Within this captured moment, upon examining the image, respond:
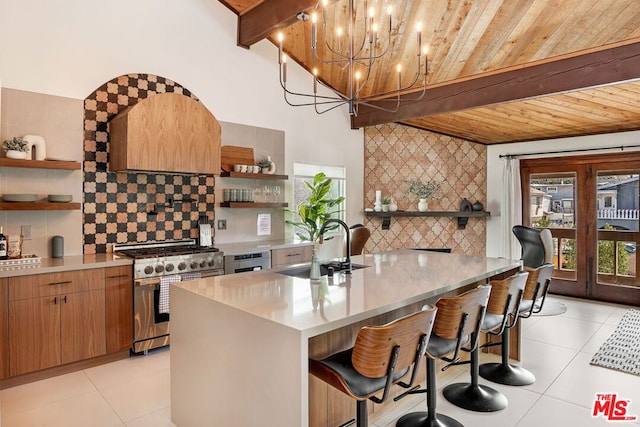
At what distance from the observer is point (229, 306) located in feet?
6.49

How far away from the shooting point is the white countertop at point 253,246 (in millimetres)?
4359

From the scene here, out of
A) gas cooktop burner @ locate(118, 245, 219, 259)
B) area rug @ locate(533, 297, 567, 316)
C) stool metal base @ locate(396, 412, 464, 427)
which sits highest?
gas cooktop burner @ locate(118, 245, 219, 259)

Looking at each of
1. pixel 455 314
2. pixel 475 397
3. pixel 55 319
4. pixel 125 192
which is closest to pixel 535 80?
pixel 455 314

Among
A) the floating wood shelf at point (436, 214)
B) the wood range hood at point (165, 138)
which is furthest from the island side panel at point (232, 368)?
the floating wood shelf at point (436, 214)

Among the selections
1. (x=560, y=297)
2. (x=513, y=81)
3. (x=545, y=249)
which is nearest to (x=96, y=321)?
(x=513, y=81)

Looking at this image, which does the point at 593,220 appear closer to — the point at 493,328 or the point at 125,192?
the point at 493,328

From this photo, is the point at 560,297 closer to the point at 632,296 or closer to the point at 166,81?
the point at 632,296

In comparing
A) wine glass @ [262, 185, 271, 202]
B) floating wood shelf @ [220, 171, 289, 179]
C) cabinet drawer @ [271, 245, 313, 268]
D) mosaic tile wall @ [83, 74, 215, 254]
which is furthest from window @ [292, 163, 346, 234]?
mosaic tile wall @ [83, 74, 215, 254]

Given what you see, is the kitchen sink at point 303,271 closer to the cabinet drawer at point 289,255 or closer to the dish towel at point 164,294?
the dish towel at point 164,294

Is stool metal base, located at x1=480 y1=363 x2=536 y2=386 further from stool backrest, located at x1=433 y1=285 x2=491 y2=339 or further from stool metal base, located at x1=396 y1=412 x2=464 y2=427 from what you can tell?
stool backrest, located at x1=433 y1=285 x2=491 y2=339

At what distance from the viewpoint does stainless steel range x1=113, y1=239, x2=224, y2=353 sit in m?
3.60

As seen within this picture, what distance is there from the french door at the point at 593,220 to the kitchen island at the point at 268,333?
4.53m

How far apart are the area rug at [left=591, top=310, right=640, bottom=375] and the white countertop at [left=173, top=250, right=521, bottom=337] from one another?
1403 millimetres

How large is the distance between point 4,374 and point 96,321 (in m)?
0.68
